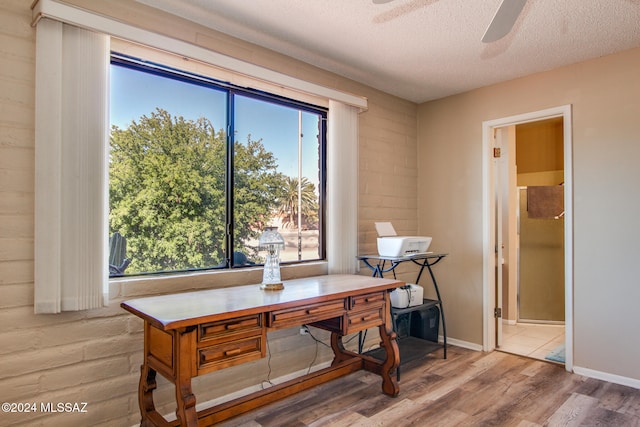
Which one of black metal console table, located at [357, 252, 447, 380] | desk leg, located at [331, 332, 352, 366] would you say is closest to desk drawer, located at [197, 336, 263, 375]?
desk leg, located at [331, 332, 352, 366]

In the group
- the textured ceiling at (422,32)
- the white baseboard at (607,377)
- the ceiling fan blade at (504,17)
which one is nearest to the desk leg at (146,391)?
the textured ceiling at (422,32)

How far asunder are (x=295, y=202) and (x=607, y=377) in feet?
8.69

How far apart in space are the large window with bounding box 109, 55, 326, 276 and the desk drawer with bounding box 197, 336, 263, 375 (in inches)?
30.5

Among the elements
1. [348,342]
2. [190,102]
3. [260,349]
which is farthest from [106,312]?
[348,342]

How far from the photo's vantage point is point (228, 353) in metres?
1.82

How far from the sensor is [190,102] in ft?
8.18

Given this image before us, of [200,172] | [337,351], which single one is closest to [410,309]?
[337,351]

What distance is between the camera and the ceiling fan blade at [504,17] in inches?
61.3

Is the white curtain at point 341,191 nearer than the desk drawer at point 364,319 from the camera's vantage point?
No

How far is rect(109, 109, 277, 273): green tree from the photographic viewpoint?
87.5 inches

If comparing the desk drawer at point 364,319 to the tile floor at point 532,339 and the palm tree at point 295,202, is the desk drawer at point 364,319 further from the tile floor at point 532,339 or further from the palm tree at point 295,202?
the tile floor at point 532,339

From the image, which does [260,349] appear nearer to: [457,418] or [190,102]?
[457,418]

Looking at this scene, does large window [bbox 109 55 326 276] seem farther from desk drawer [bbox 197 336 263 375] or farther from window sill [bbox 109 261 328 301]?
desk drawer [bbox 197 336 263 375]

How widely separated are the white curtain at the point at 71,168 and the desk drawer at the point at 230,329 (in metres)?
0.64
